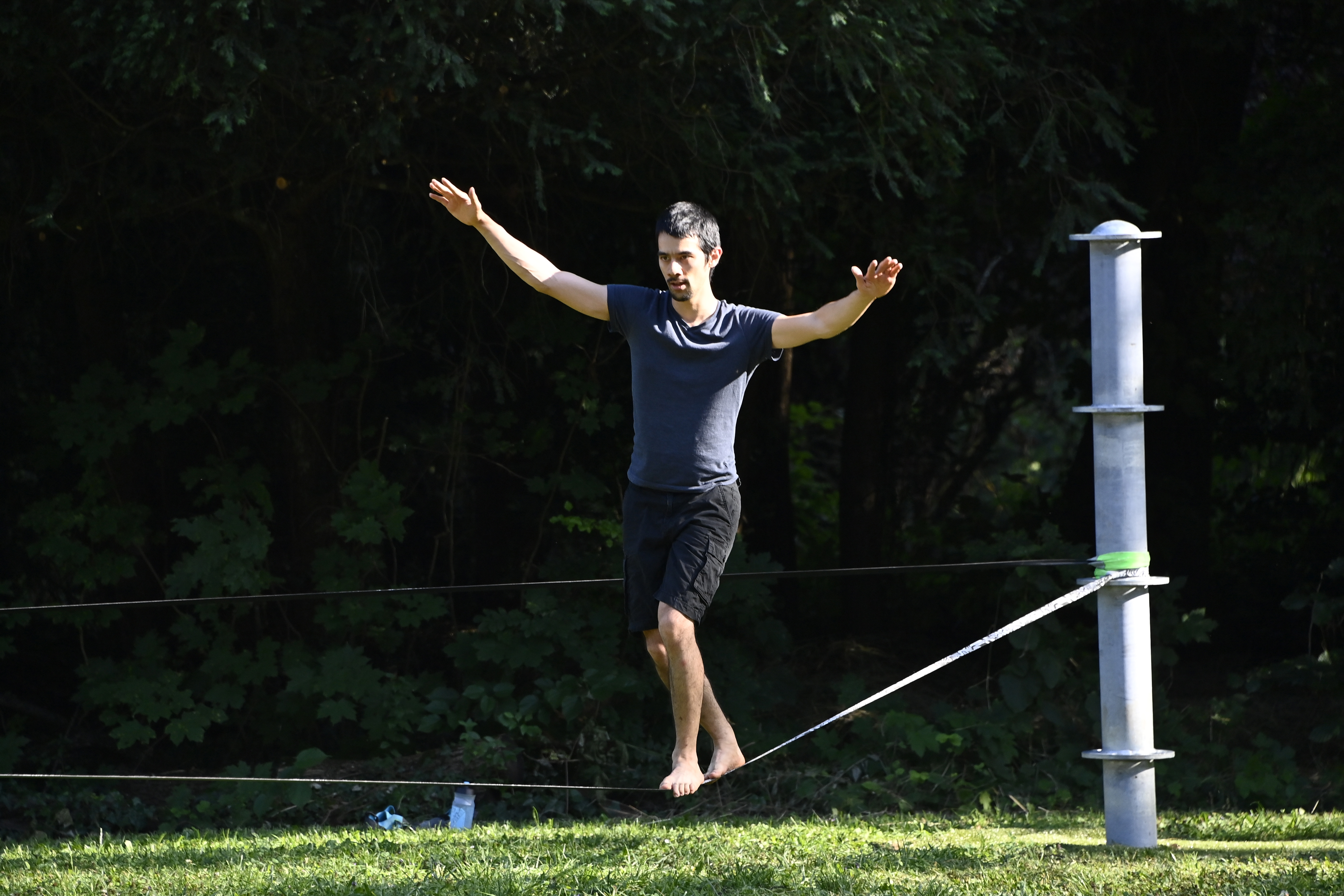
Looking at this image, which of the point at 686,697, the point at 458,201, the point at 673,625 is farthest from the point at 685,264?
the point at 686,697

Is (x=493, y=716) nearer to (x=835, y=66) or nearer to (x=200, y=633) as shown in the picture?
(x=200, y=633)

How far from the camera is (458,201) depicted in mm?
4023

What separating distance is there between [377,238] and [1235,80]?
5.17 m

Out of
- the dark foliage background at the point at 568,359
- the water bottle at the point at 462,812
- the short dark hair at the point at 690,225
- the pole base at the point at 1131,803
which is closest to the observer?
the short dark hair at the point at 690,225

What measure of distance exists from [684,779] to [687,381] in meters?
1.16

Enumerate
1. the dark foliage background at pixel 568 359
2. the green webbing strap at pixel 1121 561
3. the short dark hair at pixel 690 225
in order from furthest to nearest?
the dark foliage background at pixel 568 359 → the green webbing strap at pixel 1121 561 → the short dark hair at pixel 690 225

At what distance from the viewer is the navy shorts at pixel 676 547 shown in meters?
4.05

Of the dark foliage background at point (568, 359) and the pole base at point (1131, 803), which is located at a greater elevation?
the dark foliage background at point (568, 359)

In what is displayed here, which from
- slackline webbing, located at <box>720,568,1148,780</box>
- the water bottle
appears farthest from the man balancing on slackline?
the water bottle

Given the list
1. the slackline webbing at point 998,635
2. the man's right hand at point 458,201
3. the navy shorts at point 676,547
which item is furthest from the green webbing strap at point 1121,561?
the man's right hand at point 458,201

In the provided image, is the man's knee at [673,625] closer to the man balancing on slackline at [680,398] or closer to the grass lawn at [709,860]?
the man balancing on slackline at [680,398]

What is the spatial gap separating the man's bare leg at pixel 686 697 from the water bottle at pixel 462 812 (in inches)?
64.8

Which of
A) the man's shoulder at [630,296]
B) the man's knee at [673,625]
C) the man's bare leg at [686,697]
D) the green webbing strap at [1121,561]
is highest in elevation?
the man's shoulder at [630,296]

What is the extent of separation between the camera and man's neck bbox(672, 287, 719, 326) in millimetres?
4039
